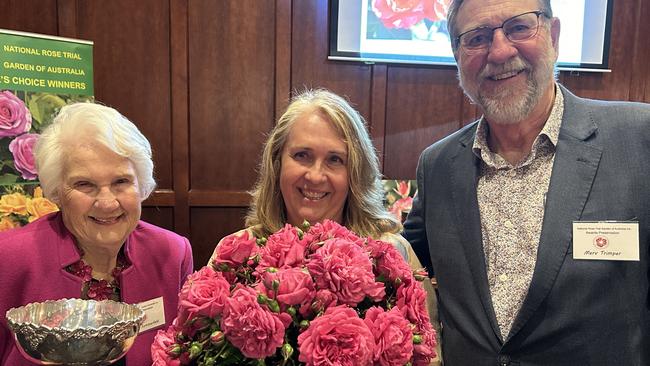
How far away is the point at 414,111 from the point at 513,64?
7.82 ft

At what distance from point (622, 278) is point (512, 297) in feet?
0.95

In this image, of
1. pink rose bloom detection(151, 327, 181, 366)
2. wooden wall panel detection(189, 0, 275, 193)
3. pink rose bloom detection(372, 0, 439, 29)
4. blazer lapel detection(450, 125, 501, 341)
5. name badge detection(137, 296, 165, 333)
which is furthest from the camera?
pink rose bloom detection(372, 0, 439, 29)

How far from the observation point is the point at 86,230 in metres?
1.57

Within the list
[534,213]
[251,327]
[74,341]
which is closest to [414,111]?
[534,213]

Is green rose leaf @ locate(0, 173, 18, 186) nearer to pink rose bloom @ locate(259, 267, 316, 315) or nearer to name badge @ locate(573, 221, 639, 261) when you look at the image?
pink rose bloom @ locate(259, 267, 316, 315)

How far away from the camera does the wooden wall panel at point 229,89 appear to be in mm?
3521

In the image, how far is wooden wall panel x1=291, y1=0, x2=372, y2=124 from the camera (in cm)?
359

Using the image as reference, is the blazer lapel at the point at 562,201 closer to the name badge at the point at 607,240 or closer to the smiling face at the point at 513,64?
the name badge at the point at 607,240

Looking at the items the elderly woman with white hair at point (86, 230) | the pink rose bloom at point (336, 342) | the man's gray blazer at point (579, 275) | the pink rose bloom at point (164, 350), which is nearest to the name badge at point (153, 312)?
the elderly woman with white hair at point (86, 230)

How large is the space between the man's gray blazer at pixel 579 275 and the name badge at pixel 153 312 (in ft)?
3.22

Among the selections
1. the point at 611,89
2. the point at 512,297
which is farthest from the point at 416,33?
the point at 512,297

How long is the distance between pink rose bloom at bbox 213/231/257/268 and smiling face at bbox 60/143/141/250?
875mm

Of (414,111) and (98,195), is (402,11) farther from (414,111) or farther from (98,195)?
(98,195)

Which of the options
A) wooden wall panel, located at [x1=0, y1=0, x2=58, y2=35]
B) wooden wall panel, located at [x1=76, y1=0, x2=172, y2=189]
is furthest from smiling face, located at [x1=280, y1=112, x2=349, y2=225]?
wooden wall panel, located at [x1=0, y1=0, x2=58, y2=35]
